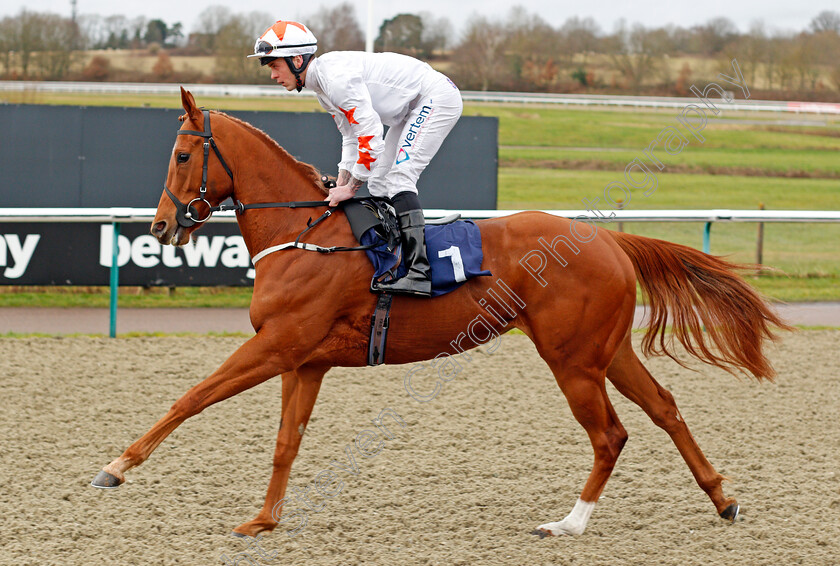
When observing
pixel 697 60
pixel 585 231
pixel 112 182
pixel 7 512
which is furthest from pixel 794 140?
pixel 7 512

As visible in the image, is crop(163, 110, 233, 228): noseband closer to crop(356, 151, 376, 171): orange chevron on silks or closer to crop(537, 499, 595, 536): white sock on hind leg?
crop(356, 151, 376, 171): orange chevron on silks

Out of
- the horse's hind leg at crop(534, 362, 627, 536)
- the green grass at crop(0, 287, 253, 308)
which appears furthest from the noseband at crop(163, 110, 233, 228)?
the green grass at crop(0, 287, 253, 308)

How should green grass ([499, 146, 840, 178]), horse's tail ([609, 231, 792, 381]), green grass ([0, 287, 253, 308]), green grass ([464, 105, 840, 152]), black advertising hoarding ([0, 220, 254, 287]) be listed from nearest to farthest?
1. horse's tail ([609, 231, 792, 381])
2. black advertising hoarding ([0, 220, 254, 287])
3. green grass ([0, 287, 253, 308])
4. green grass ([499, 146, 840, 178])
5. green grass ([464, 105, 840, 152])

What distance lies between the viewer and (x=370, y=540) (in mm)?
3475

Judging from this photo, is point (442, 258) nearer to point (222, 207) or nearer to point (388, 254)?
point (388, 254)

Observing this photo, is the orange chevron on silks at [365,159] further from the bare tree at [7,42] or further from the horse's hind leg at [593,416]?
the bare tree at [7,42]

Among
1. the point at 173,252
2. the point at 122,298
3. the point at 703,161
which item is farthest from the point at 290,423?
the point at 703,161

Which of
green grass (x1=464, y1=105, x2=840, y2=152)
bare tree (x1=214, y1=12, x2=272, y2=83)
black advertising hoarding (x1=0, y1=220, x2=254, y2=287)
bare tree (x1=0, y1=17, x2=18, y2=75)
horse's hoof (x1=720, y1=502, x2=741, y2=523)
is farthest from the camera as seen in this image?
bare tree (x1=214, y1=12, x2=272, y2=83)

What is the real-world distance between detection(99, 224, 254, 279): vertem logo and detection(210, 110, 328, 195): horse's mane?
4.12m

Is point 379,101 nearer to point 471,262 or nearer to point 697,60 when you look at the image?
point 471,262

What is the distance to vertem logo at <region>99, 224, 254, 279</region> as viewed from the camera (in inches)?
306

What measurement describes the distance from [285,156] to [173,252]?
→ 435cm

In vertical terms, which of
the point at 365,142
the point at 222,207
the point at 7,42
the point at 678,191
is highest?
the point at 7,42

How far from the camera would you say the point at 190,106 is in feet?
11.4
